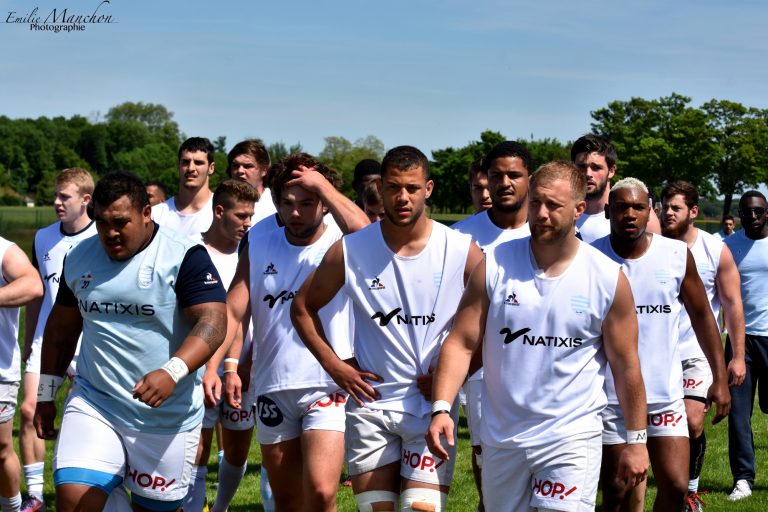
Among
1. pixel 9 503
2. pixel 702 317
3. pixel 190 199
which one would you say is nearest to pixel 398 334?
pixel 702 317

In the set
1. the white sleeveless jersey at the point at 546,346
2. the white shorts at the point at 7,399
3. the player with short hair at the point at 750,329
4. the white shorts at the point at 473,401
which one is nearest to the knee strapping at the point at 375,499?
the white sleeveless jersey at the point at 546,346

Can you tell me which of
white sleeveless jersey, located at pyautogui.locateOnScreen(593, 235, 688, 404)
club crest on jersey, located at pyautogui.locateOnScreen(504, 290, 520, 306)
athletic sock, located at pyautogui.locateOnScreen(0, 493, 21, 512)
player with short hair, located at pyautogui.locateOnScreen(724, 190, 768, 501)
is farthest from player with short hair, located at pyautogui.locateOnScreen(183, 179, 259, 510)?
player with short hair, located at pyautogui.locateOnScreen(724, 190, 768, 501)

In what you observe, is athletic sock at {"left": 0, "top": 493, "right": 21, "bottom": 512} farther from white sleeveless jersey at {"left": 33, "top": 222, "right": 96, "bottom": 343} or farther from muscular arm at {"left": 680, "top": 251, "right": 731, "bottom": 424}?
muscular arm at {"left": 680, "top": 251, "right": 731, "bottom": 424}

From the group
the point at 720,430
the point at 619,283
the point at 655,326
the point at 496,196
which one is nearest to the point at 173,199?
the point at 496,196

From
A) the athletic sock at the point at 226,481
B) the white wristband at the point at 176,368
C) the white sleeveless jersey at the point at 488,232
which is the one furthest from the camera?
the athletic sock at the point at 226,481

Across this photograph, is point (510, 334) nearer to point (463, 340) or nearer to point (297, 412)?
point (463, 340)

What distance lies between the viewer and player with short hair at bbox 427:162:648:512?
5.07 m

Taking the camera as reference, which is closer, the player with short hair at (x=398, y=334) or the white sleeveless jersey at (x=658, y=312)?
the player with short hair at (x=398, y=334)

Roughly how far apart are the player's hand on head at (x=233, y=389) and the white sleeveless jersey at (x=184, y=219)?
2.41 metres

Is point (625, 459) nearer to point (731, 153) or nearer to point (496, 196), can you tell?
point (496, 196)

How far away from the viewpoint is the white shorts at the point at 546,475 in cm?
507

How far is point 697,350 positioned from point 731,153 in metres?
84.9

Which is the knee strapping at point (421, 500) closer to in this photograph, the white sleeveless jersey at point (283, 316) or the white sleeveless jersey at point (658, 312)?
the white sleeveless jersey at point (283, 316)

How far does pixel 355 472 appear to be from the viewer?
227 inches
